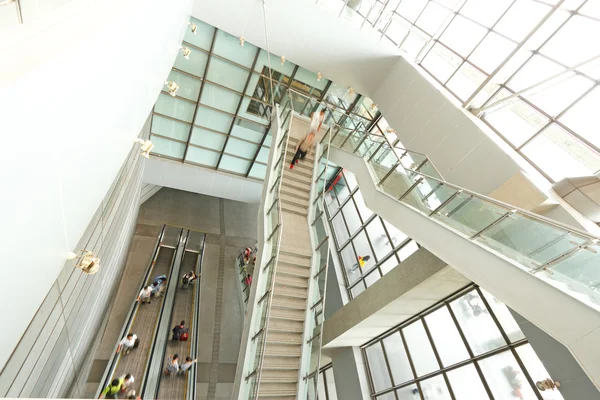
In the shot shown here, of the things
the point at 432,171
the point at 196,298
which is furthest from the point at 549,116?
the point at 196,298

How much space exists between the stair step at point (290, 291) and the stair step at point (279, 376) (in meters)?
1.78

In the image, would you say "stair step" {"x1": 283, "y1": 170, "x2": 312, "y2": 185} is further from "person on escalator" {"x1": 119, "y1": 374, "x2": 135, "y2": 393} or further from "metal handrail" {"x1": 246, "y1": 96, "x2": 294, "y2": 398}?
"person on escalator" {"x1": 119, "y1": 374, "x2": 135, "y2": 393}

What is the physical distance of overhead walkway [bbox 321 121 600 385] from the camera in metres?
3.72

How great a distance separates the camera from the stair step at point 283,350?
692 centimetres

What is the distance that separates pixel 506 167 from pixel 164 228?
17.6 meters

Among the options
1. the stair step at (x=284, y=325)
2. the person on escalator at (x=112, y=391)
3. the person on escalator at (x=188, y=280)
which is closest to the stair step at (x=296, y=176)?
the stair step at (x=284, y=325)

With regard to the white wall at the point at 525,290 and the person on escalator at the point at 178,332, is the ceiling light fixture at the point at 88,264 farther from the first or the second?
the person on escalator at the point at 178,332

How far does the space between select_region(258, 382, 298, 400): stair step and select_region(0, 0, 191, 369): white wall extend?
5.16 m

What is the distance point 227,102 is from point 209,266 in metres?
10.0

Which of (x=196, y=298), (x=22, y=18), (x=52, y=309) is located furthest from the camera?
(x=196, y=298)

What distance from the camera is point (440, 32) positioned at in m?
10.8

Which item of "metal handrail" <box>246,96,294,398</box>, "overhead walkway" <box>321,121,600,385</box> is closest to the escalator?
"metal handrail" <box>246,96,294,398</box>

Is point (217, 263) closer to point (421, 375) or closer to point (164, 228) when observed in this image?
point (164, 228)

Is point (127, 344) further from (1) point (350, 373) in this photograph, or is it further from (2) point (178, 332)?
(1) point (350, 373)
